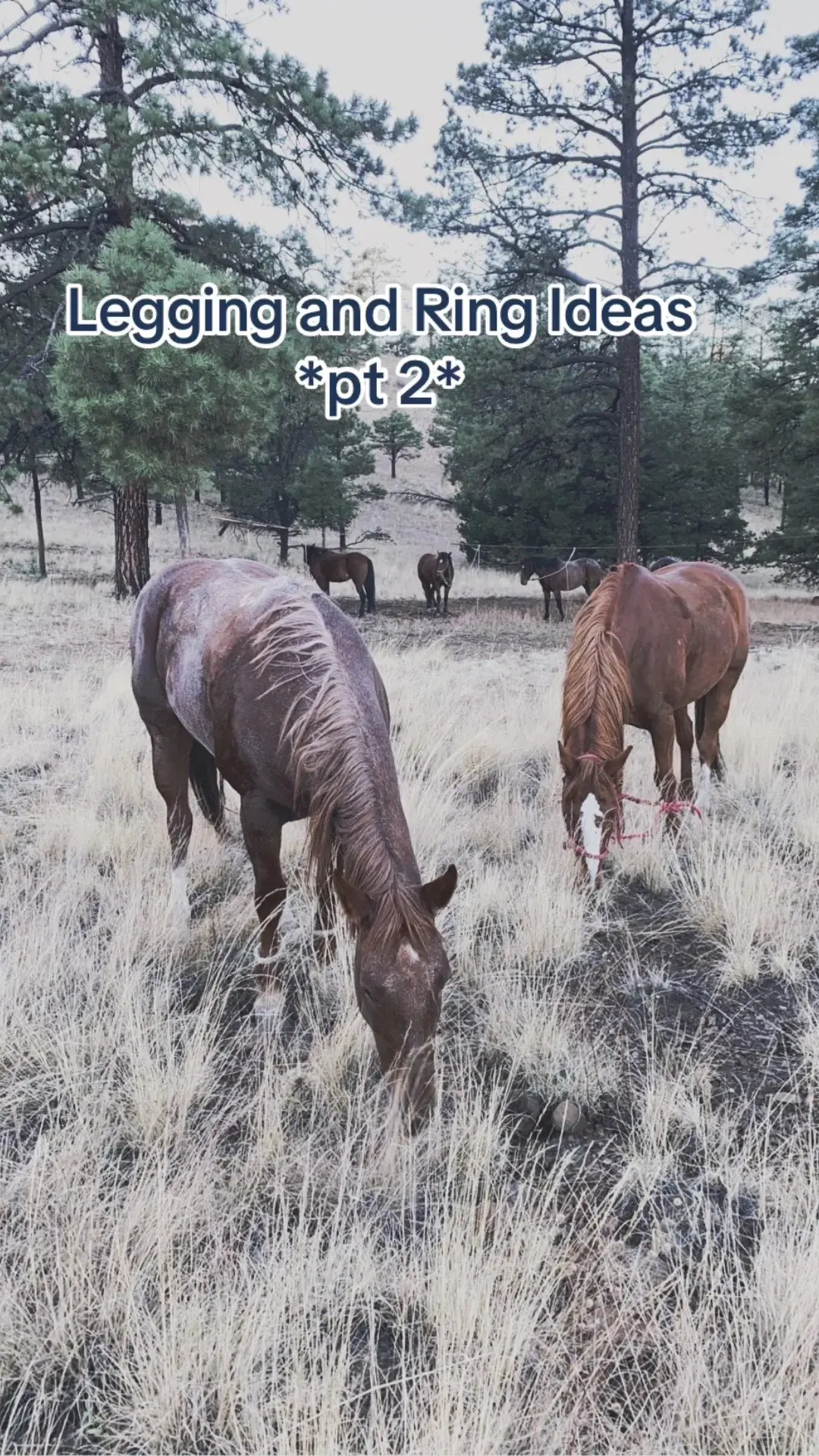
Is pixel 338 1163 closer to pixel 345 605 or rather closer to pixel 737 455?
pixel 345 605

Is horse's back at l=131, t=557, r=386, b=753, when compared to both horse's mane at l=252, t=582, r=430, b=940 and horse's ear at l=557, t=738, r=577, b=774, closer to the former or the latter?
horse's mane at l=252, t=582, r=430, b=940

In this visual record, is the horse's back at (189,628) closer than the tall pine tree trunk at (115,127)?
Yes

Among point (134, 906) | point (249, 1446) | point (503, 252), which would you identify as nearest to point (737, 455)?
point (503, 252)

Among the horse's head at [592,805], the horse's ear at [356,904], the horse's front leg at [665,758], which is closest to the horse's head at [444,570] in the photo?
the horse's front leg at [665,758]

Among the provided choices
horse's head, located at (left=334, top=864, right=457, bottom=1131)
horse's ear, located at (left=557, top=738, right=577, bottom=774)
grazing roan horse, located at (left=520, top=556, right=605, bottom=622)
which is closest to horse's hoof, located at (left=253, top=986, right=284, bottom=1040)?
horse's head, located at (left=334, top=864, right=457, bottom=1131)

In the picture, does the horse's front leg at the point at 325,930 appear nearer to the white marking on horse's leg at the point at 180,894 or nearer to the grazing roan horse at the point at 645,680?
the white marking on horse's leg at the point at 180,894

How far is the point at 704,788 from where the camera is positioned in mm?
5035

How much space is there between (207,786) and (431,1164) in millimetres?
2395

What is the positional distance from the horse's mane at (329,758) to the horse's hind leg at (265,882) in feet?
1.07

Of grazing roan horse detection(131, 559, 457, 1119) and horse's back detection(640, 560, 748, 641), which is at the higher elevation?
horse's back detection(640, 560, 748, 641)

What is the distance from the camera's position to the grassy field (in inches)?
58.9

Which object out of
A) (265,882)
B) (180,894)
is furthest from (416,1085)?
(180,894)

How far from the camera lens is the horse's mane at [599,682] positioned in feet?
11.6

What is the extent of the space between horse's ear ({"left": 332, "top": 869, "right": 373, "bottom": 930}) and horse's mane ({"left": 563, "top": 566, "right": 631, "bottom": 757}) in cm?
175
